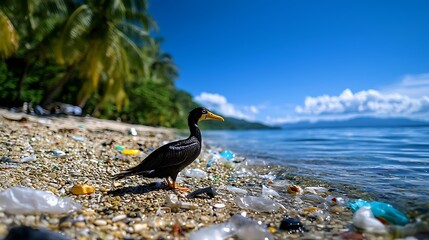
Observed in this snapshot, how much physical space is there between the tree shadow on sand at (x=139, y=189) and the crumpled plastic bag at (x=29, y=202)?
82 cm

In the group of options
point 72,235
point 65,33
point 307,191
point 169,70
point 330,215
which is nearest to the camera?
point 72,235

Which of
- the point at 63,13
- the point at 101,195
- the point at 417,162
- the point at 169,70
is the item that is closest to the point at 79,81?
the point at 63,13

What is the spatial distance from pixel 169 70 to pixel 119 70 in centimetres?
2550

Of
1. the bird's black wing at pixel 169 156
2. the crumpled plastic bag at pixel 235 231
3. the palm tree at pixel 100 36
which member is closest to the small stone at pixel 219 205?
the crumpled plastic bag at pixel 235 231

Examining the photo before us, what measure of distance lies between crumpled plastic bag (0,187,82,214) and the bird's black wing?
3.38 ft

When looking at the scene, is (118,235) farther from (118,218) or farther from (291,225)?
(291,225)

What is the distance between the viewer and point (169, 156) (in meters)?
3.61

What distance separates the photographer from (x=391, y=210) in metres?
2.64

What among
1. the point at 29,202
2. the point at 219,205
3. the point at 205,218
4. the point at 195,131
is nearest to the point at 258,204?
the point at 219,205

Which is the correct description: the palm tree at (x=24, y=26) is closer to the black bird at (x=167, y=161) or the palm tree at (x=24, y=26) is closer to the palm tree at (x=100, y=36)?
the palm tree at (x=100, y=36)

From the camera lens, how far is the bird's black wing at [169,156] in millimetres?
3533

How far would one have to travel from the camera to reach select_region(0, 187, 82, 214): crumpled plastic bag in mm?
2479

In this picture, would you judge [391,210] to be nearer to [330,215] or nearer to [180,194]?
[330,215]

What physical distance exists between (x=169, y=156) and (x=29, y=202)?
166 centimetres
